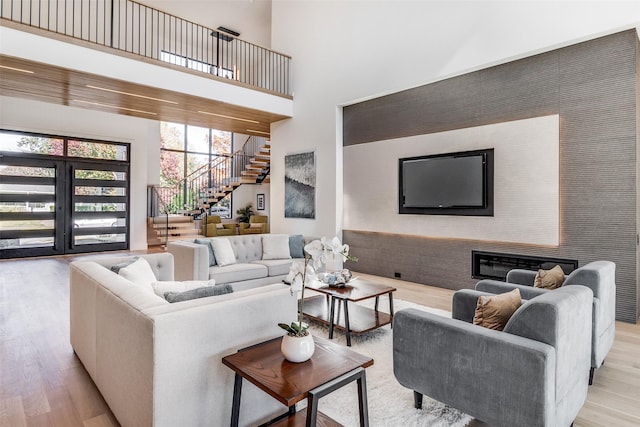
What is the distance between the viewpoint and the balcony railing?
650 cm

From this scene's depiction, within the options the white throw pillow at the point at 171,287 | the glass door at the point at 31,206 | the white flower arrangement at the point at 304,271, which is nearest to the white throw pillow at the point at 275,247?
the white throw pillow at the point at 171,287

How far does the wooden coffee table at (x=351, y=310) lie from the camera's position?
326 centimetres

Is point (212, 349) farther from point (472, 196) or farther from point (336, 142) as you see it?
point (336, 142)

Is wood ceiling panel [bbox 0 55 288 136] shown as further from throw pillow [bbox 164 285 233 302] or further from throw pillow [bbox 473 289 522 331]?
throw pillow [bbox 473 289 522 331]

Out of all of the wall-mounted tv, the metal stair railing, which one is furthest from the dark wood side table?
the metal stair railing

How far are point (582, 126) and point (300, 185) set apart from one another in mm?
4978

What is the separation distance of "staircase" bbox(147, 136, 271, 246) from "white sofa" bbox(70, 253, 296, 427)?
26.6 feet

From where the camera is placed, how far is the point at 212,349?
174 centimetres

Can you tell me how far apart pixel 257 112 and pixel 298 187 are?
5.90 ft

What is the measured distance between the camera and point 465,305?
2.63m

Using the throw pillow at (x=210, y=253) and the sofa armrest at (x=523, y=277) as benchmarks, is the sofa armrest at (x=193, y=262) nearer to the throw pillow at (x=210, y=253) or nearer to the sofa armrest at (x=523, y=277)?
the throw pillow at (x=210, y=253)

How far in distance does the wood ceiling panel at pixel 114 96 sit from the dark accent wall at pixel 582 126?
4436mm

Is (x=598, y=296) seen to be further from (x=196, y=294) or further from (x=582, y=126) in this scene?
(x=196, y=294)

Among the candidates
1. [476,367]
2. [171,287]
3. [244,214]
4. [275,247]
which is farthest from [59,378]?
[244,214]
